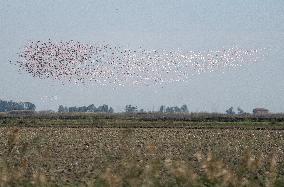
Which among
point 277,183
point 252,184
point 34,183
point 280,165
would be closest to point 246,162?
point 252,184

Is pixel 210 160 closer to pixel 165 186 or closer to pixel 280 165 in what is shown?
pixel 165 186

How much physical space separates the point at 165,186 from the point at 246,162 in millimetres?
1341

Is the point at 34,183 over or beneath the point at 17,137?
beneath

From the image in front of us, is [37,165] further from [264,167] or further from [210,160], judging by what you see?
[210,160]

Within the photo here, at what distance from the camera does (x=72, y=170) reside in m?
21.6

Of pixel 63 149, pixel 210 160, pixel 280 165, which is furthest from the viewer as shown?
pixel 63 149

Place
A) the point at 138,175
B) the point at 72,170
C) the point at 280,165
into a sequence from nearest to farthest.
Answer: the point at 138,175
the point at 72,170
the point at 280,165

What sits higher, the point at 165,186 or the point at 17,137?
the point at 17,137

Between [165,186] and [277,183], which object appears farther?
[277,183]

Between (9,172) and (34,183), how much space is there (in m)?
0.94

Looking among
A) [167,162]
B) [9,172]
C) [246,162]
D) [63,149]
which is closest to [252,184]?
[246,162]

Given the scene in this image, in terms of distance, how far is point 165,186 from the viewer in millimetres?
8289

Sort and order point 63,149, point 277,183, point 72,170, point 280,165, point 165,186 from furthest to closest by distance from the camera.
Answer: point 63,149 → point 280,165 → point 72,170 → point 277,183 → point 165,186

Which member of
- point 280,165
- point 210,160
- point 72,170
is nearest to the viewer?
point 210,160
